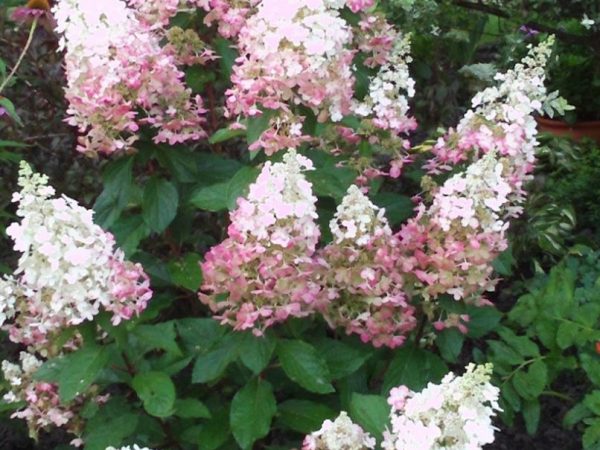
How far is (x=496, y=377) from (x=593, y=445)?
29 centimetres

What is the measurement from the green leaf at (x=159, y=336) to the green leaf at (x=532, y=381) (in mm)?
960

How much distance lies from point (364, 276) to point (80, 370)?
1.94 feet

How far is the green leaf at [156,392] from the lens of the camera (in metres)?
1.85

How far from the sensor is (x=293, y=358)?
1930mm

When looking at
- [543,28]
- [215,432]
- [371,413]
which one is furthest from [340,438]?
[543,28]

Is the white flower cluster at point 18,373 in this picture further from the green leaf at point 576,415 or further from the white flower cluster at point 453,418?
the green leaf at point 576,415

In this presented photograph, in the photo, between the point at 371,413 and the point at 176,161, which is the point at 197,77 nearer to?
the point at 176,161

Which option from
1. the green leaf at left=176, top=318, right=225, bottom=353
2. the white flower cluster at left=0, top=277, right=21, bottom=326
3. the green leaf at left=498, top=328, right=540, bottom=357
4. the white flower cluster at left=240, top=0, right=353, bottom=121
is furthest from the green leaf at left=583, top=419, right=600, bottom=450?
the white flower cluster at left=0, top=277, right=21, bottom=326

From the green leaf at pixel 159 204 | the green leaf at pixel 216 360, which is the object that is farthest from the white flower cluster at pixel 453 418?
the green leaf at pixel 159 204

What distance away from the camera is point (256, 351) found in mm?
1912

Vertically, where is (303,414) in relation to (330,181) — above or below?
below

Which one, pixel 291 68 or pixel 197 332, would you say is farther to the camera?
pixel 197 332

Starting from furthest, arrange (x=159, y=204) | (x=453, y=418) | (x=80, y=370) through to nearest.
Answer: (x=159, y=204) → (x=80, y=370) → (x=453, y=418)

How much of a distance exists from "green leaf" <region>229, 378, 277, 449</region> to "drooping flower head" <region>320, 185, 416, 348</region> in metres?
0.21
